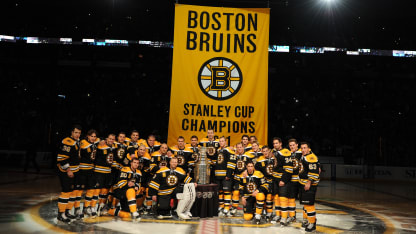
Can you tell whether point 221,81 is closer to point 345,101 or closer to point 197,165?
point 197,165

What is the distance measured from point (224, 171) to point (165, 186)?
1.92 m

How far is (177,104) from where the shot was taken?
36.7 ft

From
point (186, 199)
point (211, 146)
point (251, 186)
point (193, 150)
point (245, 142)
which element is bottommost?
point (186, 199)

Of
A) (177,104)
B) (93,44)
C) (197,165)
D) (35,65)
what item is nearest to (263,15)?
(177,104)

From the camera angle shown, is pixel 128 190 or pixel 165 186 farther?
pixel 165 186

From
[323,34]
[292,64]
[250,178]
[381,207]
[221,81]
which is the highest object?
[323,34]

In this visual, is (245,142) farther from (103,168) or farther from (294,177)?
(103,168)

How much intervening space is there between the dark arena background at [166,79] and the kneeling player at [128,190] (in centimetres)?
1479

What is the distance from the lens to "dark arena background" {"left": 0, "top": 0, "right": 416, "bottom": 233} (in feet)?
77.4

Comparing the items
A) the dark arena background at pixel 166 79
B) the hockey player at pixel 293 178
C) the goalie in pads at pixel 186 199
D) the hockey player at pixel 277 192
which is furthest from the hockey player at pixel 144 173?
the dark arena background at pixel 166 79

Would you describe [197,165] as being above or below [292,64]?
below

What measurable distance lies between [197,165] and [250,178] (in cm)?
148

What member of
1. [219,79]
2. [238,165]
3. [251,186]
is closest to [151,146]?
[238,165]

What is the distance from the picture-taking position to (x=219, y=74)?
11.3 meters
